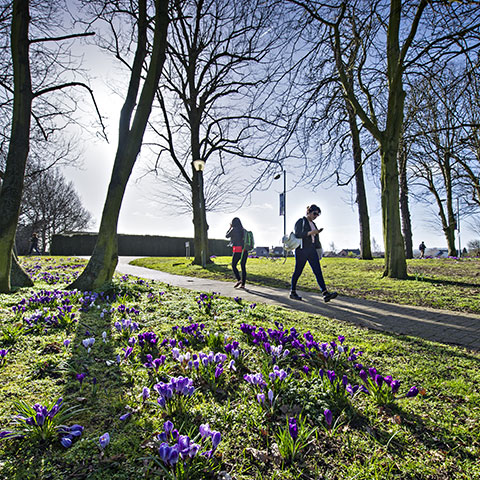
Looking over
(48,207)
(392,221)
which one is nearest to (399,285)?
(392,221)

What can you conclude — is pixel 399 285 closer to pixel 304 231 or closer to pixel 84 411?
pixel 304 231

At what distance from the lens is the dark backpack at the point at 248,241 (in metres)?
7.74

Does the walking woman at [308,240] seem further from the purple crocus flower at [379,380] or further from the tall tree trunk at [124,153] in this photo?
the purple crocus flower at [379,380]

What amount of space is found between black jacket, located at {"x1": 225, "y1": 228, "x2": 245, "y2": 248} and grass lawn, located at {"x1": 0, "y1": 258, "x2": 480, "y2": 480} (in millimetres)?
4560

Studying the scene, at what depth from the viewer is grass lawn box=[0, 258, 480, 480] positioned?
138cm

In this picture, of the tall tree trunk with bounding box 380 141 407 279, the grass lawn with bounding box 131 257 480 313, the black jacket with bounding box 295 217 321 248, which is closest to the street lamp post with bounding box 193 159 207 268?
the grass lawn with bounding box 131 257 480 313

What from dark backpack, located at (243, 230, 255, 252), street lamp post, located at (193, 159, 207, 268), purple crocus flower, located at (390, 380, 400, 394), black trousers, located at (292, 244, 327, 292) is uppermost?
street lamp post, located at (193, 159, 207, 268)

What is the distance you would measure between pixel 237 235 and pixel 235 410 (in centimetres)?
605

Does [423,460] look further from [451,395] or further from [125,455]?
[125,455]

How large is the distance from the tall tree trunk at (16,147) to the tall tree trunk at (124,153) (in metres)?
1.49

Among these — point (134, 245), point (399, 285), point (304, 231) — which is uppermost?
point (134, 245)

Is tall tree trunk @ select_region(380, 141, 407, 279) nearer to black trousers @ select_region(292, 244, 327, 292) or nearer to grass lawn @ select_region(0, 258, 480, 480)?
black trousers @ select_region(292, 244, 327, 292)

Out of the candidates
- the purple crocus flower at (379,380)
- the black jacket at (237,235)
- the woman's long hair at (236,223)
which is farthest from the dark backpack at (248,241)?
the purple crocus flower at (379,380)

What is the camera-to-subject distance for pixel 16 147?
591 centimetres
